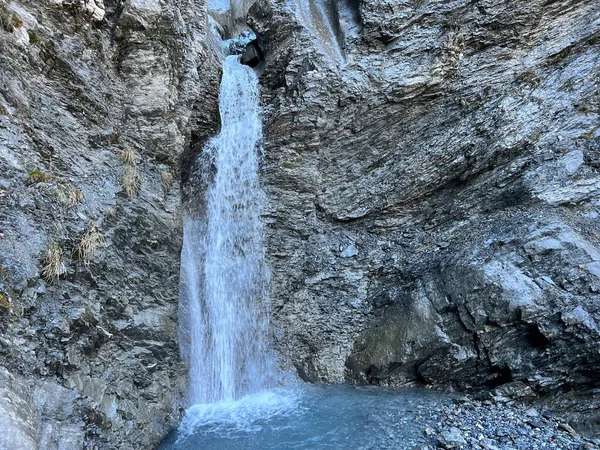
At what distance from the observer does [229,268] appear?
1088cm

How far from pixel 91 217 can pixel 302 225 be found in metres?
5.70

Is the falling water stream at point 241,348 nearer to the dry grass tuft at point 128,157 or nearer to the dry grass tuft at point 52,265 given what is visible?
the dry grass tuft at point 128,157

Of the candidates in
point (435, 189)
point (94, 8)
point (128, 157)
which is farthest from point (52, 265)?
point (435, 189)

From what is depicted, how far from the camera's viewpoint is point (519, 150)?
9.62m

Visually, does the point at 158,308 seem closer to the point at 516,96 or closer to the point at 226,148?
the point at 226,148

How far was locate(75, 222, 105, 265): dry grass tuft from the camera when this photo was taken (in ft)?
22.6

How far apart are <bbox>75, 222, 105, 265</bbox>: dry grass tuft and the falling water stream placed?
2890 mm

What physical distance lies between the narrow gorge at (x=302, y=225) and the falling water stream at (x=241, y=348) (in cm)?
6

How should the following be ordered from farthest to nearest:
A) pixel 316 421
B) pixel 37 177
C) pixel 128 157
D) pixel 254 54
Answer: pixel 254 54 → pixel 128 157 → pixel 316 421 → pixel 37 177

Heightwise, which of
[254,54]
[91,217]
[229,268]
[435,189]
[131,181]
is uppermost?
[254,54]

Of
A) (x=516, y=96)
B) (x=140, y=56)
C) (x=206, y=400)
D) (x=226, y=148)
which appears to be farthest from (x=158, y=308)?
(x=516, y=96)

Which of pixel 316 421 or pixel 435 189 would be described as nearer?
pixel 316 421

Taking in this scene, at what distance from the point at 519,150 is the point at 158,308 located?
9.57 meters

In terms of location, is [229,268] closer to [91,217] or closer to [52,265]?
[91,217]
